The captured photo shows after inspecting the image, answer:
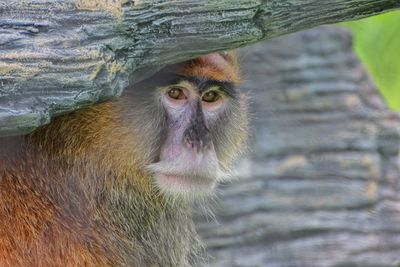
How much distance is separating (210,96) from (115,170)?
59 cm

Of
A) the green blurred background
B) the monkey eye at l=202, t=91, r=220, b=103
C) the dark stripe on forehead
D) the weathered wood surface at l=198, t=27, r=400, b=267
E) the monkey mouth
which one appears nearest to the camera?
the dark stripe on forehead

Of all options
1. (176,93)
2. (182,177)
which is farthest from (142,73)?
(182,177)

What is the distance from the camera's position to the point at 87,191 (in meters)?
3.87

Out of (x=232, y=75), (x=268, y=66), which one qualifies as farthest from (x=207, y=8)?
(x=268, y=66)

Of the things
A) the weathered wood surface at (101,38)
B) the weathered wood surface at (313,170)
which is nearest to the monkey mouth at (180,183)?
the weathered wood surface at (101,38)

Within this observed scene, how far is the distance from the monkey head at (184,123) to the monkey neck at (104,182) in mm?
113

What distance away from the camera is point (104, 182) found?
3.92m

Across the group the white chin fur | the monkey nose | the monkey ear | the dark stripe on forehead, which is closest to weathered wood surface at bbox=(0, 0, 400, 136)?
the monkey ear

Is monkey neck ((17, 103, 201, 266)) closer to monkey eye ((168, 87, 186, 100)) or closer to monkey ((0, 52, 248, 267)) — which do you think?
monkey ((0, 52, 248, 267))

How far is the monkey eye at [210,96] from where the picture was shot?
4059 millimetres

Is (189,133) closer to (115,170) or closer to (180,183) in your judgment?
(180,183)

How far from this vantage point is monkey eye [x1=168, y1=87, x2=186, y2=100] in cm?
388

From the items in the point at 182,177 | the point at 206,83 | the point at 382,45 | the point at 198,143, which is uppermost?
the point at 382,45

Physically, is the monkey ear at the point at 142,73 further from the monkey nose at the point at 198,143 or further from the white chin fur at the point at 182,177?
the white chin fur at the point at 182,177
